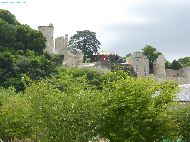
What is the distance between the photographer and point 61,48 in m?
94.2

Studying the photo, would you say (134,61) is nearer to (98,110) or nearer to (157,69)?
(157,69)

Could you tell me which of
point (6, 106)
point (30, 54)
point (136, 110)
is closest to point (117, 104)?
point (136, 110)

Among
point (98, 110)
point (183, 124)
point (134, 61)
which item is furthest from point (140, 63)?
point (98, 110)

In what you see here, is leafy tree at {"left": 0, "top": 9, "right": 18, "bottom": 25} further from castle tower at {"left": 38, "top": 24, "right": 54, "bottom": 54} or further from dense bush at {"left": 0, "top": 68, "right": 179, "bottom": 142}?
dense bush at {"left": 0, "top": 68, "right": 179, "bottom": 142}

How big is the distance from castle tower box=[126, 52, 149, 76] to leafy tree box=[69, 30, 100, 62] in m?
7.90

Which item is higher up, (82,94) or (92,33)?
(92,33)

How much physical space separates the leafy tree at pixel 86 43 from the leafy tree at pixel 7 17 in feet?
51.6

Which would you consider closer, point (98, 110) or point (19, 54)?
point (98, 110)

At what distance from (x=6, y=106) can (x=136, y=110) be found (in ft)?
33.0

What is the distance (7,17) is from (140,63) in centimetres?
2263

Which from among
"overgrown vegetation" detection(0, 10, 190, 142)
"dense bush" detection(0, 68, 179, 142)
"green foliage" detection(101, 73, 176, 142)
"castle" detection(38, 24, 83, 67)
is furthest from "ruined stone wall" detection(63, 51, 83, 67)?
"green foliage" detection(101, 73, 176, 142)

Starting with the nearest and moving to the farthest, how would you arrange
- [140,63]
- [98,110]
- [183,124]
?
[98,110]
[183,124]
[140,63]

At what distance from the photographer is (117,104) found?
84.8 feet

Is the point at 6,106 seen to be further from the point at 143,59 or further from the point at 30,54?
the point at 143,59
